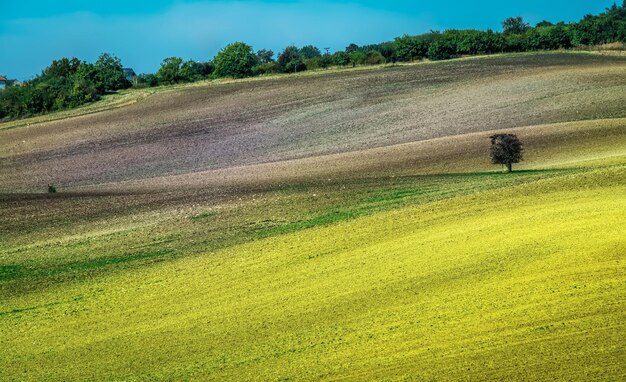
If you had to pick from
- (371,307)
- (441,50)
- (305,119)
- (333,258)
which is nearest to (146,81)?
(441,50)

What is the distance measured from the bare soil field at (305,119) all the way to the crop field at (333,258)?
0.56 meters

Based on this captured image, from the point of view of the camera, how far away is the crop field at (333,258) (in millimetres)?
17578

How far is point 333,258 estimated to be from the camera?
25.9 m

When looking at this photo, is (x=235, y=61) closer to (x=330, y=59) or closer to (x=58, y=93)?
(x=330, y=59)

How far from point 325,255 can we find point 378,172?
20.5m

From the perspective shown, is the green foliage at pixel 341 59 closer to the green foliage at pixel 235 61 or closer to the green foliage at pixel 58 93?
the green foliage at pixel 235 61

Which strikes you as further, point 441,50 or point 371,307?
point 441,50

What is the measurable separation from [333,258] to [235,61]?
86.8 metres

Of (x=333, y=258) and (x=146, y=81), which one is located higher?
(x=146, y=81)

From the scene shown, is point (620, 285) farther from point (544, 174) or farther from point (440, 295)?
point (544, 174)

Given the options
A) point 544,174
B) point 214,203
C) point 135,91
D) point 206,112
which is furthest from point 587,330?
point 135,91

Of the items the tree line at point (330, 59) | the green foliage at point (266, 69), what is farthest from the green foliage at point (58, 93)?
the green foliage at point (266, 69)

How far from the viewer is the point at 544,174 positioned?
36.9m

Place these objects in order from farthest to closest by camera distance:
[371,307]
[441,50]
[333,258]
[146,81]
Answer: [146,81] < [441,50] < [333,258] < [371,307]
